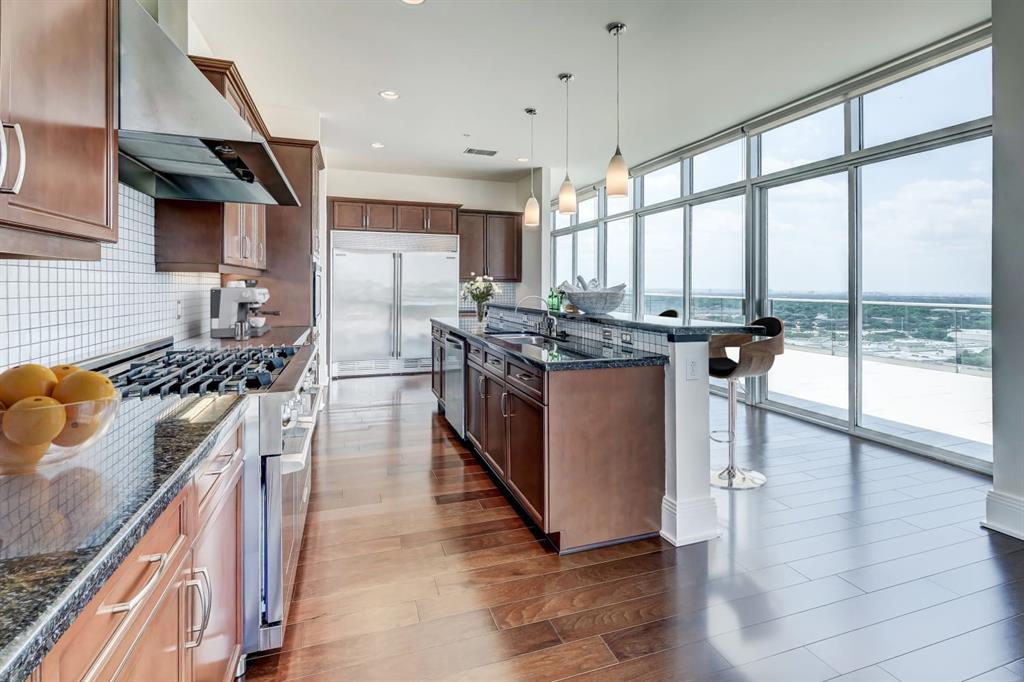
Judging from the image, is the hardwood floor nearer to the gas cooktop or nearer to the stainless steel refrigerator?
the gas cooktop

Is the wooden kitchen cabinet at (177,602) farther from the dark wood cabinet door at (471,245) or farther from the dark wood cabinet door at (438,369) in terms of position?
the dark wood cabinet door at (471,245)

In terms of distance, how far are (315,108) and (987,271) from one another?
550 cm

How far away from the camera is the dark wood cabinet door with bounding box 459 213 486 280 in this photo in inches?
312

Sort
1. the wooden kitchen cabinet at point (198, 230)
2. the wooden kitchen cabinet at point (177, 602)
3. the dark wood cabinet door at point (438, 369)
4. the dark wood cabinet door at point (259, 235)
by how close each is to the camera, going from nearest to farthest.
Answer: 1. the wooden kitchen cabinet at point (177, 602)
2. the wooden kitchen cabinet at point (198, 230)
3. the dark wood cabinet door at point (259, 235)
4. the dark wood cabinet door at point (438, 369)

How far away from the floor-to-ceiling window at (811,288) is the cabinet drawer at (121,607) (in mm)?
4767

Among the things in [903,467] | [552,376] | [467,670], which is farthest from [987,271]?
[467,670]

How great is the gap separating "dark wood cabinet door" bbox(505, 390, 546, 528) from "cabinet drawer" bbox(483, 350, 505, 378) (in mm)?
193

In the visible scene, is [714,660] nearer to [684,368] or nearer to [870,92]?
[684,368]

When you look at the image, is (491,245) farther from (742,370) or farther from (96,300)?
(96,300)

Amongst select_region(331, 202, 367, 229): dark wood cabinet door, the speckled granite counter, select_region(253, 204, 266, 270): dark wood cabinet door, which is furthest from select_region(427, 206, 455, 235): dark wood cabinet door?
the speckled granite counter

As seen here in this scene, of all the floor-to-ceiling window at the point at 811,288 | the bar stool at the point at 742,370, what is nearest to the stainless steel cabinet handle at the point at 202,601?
the bar stool at the point at 742,370

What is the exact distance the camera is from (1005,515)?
264 centimetres

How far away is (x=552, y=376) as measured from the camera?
242 cm

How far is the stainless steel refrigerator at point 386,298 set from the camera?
7.06m
